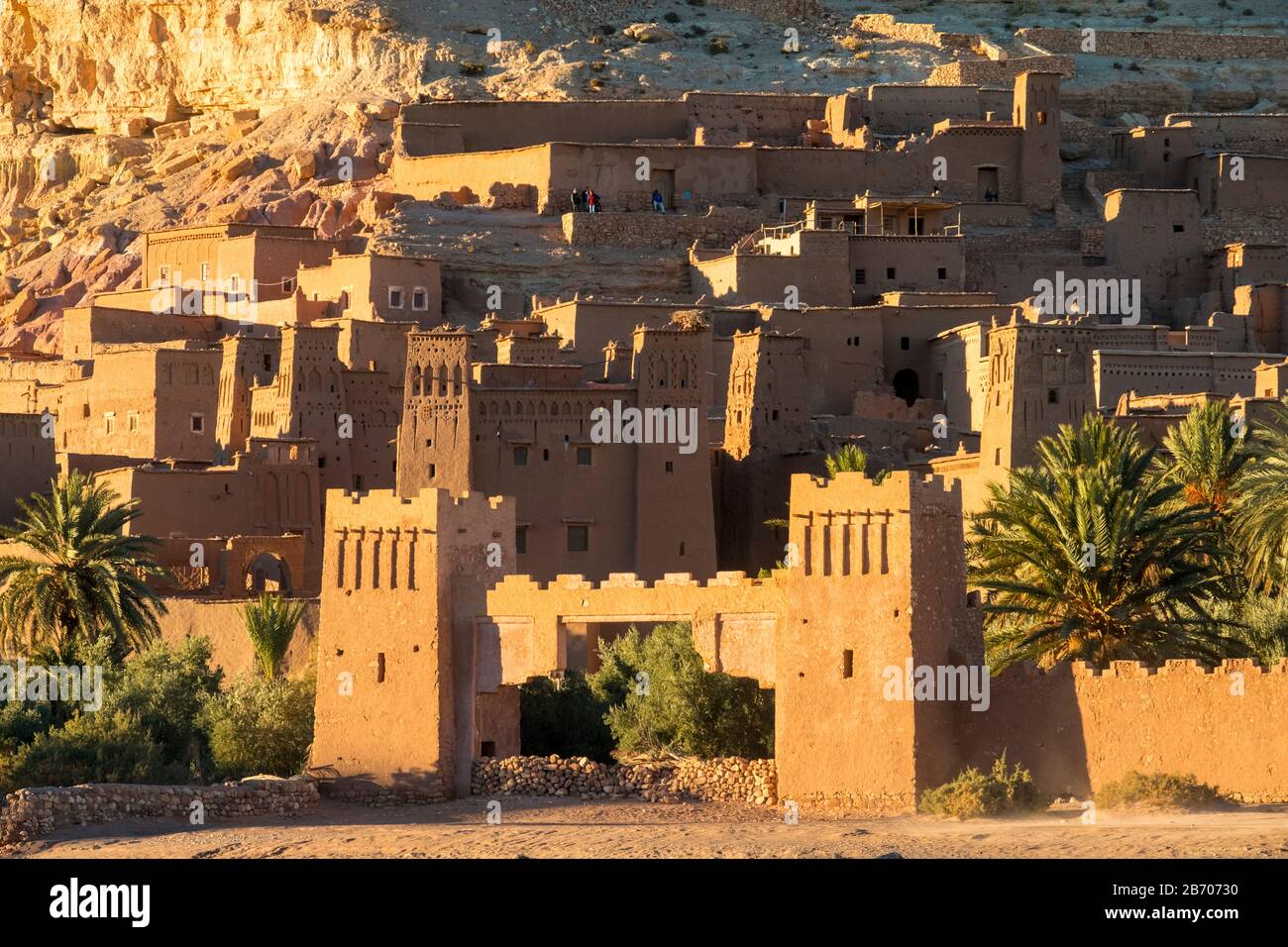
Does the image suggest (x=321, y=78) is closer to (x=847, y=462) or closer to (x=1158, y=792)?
(x=847, y=462)

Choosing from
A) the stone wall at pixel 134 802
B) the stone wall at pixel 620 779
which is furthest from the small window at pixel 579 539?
the stone wall at pixel 134 802

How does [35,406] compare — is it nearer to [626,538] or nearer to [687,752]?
[626,538]

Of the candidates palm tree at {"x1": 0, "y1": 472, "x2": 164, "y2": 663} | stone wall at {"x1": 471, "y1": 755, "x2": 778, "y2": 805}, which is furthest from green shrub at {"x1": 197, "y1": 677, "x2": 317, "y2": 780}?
palm tree at {"x1": 0, "y1": 472, "x2": 164, "y2": 663}

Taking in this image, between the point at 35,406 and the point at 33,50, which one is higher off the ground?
the point at 33,50

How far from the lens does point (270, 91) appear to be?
276 ft

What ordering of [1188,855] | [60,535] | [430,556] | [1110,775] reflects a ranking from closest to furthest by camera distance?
[1188,855] → [1110,775] → [430,556] → [60,535]

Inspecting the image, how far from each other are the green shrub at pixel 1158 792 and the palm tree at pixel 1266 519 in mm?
7383

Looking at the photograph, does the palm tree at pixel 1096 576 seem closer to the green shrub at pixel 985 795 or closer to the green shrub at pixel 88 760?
the green shrub at pixel 985 795

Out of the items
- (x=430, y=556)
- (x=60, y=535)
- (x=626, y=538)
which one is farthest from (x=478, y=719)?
(x=626, y=538)

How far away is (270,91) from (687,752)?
5028cm

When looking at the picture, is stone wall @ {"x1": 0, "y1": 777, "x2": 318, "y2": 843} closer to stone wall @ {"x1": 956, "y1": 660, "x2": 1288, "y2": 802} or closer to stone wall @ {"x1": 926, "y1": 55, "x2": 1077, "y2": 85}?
stone wall @ {"x1": 956, "y1": 660, "x2": 1288, "y2": 802}

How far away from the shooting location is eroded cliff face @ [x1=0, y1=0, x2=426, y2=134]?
82.2 metres

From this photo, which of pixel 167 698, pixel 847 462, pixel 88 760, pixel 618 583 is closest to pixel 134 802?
pixel 88 760
